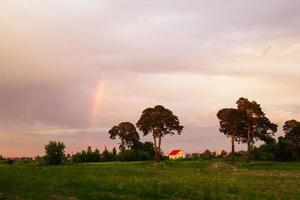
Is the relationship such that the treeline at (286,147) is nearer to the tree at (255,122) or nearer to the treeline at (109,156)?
the tree at (255,122)

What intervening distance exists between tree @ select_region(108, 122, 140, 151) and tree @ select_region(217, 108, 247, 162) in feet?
110

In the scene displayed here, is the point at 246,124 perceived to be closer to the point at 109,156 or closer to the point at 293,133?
the point at 293,133

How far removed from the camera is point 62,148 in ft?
270

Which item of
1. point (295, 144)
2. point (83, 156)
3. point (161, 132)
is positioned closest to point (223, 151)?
point (295, 144)

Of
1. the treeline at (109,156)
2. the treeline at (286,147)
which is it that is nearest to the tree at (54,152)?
the treeline at (109,156)

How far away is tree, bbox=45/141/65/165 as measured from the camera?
8081cm

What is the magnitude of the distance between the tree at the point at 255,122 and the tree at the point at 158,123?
17.7 m

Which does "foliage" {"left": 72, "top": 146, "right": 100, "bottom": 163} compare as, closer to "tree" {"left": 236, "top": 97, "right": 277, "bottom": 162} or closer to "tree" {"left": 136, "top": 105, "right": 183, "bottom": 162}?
"tree" {"left": 136, "top": 105, "right": 183, "bottom": 162}

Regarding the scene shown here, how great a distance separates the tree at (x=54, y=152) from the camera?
A: 8081 centimetres

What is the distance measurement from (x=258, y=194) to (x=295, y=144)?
93933mm

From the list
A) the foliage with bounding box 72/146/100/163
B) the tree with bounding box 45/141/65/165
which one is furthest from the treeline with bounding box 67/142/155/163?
the tree with bounding box 45/141/65/165

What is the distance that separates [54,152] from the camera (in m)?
81.8

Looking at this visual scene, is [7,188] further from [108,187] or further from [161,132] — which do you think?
[161,132]

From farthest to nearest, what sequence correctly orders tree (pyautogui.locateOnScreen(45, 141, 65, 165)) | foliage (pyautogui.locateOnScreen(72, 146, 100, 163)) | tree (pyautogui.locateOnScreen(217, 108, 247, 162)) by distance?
foliage (pyautogui.locateOnScreen(72, 146, 100, 163)) < tree (pyautogui.locateOnScreen(217, 108, 247, 162)) < tree (pyautogui.locateOnScreen(45, 141, 65, 165))
